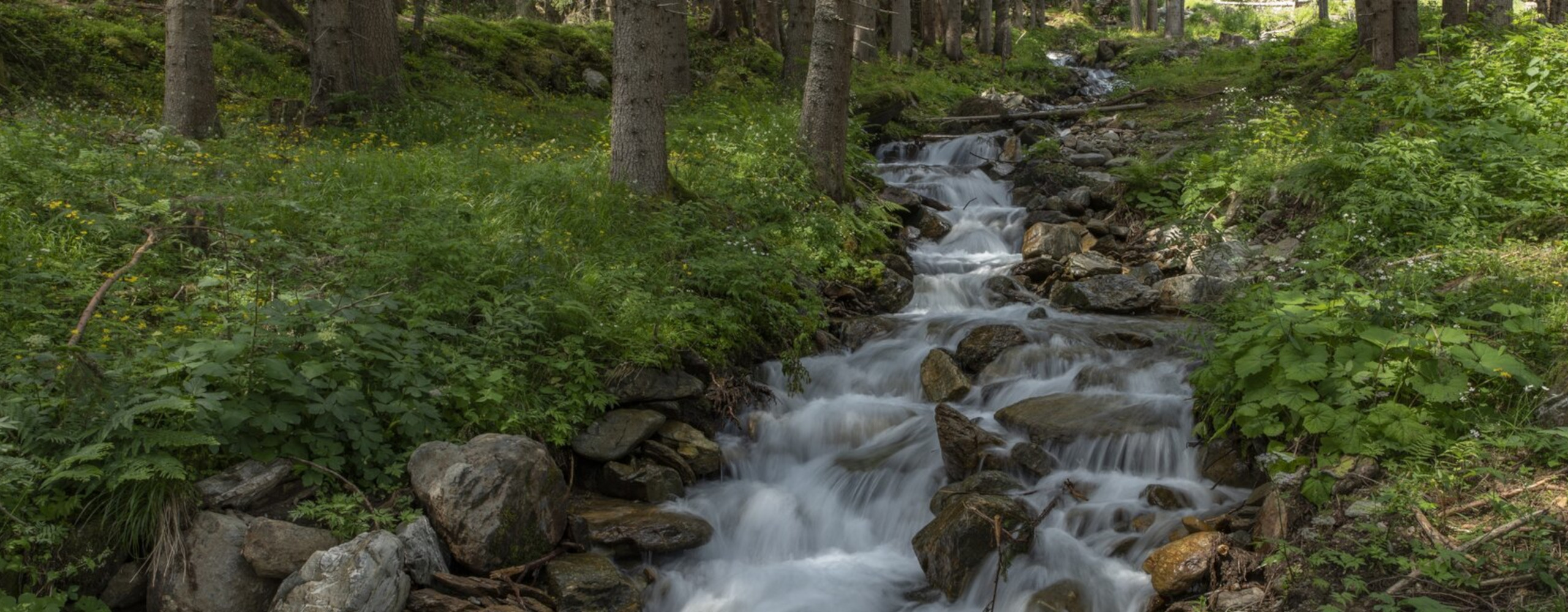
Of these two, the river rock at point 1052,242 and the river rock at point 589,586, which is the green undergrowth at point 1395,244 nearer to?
the river rock at point 1052,242

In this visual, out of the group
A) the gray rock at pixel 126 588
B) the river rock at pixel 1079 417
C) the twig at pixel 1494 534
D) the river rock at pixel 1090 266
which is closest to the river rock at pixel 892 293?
the river rock at pixel 1090 266

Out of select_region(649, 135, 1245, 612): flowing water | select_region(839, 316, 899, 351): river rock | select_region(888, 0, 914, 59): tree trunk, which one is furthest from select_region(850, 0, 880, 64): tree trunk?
Result: select_region(839, 316, 899, 351): river rock

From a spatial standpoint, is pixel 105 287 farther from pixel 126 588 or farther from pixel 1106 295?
pixel 1106 295

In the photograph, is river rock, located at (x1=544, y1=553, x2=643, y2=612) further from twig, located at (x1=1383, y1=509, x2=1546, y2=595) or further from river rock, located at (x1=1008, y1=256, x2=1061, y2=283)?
river rock, located at (x1=1008, y1=256, x2=1061, y2=283)

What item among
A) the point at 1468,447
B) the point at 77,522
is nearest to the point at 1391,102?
the point at 1468,447

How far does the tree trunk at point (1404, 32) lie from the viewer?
12.1 m

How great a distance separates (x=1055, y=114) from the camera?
59.3 ft

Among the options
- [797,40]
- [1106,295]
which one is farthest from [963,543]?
[797,40]

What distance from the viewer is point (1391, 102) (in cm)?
998

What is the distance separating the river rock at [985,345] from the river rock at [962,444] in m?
1.54

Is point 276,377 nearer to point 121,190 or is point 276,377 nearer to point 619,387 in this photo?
point 619,387

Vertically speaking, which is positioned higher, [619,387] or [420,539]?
[619,387]

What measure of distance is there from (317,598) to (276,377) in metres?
1.24

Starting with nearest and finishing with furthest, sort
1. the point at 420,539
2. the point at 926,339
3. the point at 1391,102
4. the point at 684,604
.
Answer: the point at 420,539, the point at 684,604, the point at 926,339, the point at 1391,102
